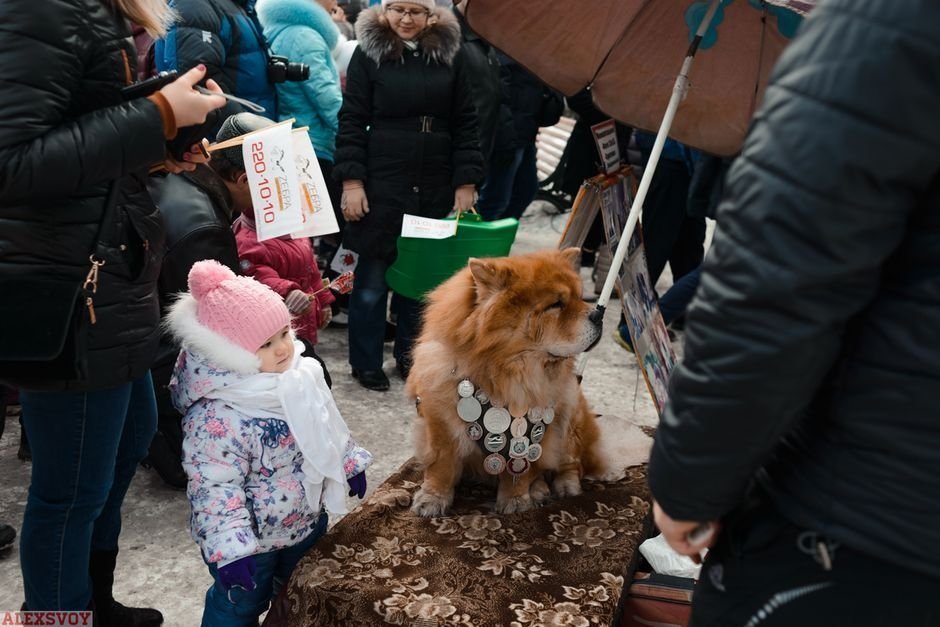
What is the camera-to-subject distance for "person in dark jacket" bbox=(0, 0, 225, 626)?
6.31ft

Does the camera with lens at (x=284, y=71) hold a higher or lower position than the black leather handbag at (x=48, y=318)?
lower

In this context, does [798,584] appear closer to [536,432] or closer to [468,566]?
[468,566]

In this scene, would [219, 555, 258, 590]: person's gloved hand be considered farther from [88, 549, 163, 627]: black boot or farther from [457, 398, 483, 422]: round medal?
[457, 398, 483, 422]: round medal

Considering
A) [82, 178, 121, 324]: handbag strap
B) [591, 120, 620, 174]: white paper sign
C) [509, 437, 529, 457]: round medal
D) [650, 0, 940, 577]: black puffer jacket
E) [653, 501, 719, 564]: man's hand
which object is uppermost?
[650, 0, 940, 577]: black puffer jacket

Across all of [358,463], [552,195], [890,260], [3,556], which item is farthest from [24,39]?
[552,195]

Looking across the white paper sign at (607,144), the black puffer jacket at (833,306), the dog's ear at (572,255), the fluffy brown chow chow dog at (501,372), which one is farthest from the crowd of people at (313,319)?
the white paper sign at (607,144)

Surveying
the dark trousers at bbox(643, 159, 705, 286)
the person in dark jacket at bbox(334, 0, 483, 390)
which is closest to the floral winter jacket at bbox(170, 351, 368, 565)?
the person in dark jacket at bbox(334, 0, 483, 390)

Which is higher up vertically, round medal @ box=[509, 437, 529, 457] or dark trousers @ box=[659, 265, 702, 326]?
round medal @ box=[509, 437, 529, 457]

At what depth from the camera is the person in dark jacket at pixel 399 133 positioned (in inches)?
185

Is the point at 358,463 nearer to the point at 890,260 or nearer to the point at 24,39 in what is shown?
the point at 24,39

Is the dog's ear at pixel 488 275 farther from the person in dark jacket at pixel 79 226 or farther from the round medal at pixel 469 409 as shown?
the person in dark jacket at pixel 79 226

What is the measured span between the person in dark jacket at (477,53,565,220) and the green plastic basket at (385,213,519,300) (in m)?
2.07

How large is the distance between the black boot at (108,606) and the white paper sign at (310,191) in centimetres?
125

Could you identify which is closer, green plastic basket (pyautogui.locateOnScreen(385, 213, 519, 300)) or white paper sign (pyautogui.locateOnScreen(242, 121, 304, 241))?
white paper sign (pyautogui.locateOnScreen(242, 121, 304, 241))
